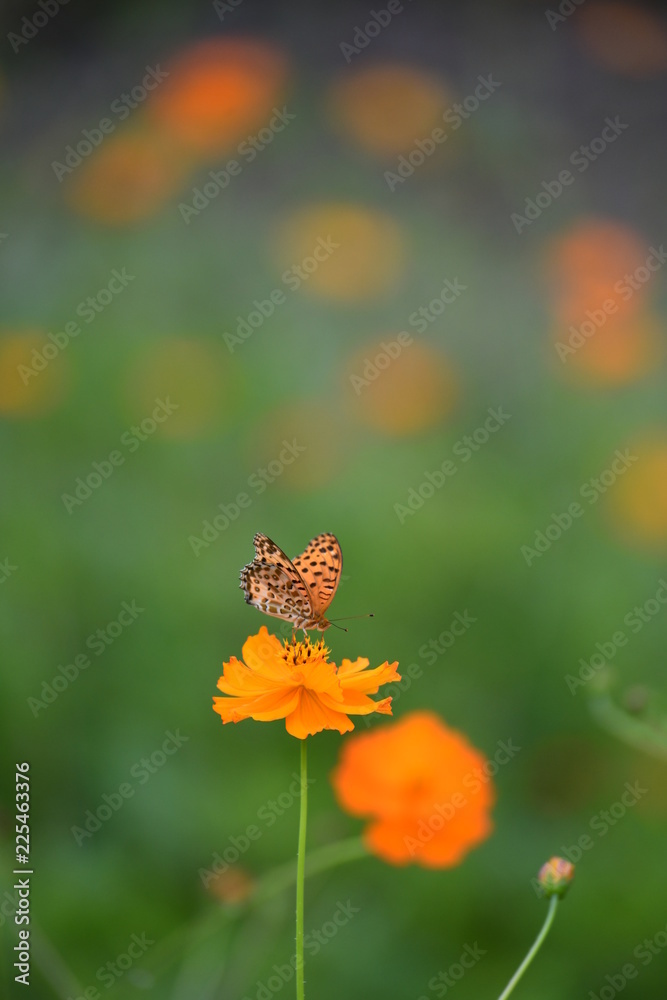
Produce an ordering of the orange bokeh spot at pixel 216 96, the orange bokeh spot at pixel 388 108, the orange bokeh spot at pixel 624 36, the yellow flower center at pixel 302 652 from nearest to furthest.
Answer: the yellow flower center at pixel 302 652, the orange bokeh spot at pixel 216 96, the orange bokeh spot at pixel 388 108, the orange bokeh spot at pixel 624 36

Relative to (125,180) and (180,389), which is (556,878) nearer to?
(180,389)

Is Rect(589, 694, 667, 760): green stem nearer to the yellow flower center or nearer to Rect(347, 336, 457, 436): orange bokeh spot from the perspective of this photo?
the yellow flower center

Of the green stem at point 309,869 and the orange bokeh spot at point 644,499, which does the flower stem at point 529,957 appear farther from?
the orange bokeh spot at point 644,499

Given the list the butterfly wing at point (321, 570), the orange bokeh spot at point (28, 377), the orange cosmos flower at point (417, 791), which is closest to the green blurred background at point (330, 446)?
the orange bokeh spot at point (28, 377)

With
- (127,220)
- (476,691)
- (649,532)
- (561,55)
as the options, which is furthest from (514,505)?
(561,55)

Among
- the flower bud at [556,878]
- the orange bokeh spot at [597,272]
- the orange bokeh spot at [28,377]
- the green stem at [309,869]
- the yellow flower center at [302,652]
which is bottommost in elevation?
the orange bokeh spot at [28,377]

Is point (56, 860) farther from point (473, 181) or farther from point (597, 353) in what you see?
point (473, 181)

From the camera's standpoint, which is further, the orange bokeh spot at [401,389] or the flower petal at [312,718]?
the orange bokeh spot at [401,389]

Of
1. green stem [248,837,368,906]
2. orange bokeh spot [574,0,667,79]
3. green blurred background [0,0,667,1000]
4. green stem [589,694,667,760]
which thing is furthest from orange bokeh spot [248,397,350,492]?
orange bokeh spot [574,0,667,79]
